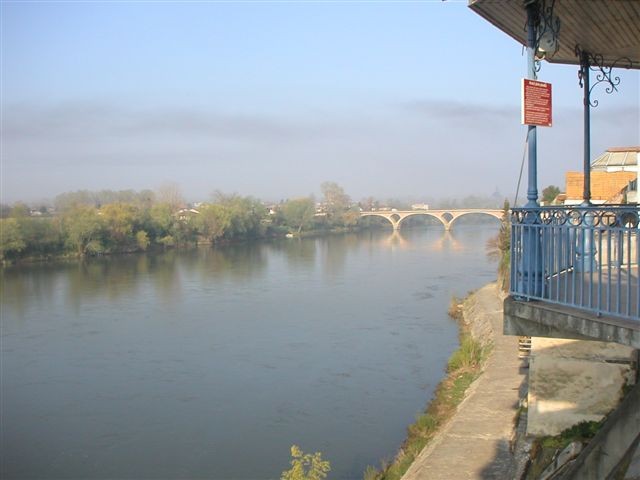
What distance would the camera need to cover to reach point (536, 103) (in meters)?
3.07

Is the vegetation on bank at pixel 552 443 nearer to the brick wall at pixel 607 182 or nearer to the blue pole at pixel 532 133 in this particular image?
the blue pole at pixel 532 133

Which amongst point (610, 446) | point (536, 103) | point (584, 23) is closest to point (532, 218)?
point (536, 103)

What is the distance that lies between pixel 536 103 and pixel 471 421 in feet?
18.4

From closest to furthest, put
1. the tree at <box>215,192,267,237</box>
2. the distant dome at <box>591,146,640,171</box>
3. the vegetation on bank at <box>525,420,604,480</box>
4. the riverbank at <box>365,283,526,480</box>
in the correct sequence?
the vegetation on bank at <box>525,420,604,480</box>
the riverbank at <box>365,283,526,480</box>
the distant dome at <box>591,146,640,171</box>
the tree at <box>215,192,267,237</box>

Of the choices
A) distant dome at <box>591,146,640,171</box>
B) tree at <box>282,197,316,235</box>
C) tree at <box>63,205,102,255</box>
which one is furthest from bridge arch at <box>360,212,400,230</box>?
distant dome at <box>591,146,640,171</box>

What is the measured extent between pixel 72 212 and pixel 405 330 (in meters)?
27.9

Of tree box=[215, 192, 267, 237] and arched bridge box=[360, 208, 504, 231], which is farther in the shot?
arched bridge box=[360, 208, 504, 231]

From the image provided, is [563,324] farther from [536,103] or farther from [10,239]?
[10,239]

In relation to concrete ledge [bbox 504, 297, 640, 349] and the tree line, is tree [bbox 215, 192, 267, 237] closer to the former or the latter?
the tree line

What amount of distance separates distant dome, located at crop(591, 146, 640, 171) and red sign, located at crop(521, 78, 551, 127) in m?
7.66

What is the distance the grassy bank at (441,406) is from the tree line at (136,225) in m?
27.2

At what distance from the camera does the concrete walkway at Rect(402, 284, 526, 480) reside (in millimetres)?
6273

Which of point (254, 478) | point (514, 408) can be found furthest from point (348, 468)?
point (514, 408)

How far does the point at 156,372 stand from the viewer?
42.5 feet
